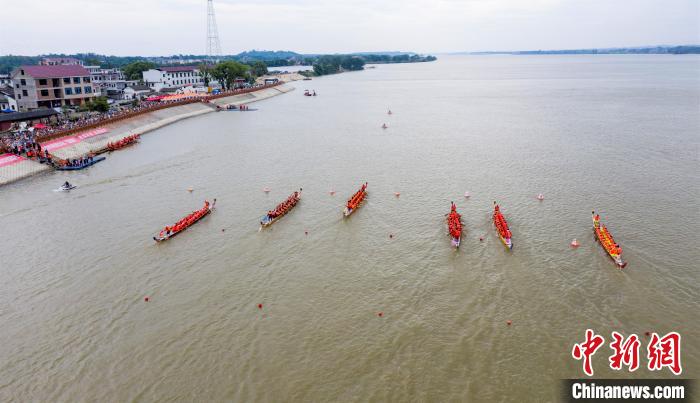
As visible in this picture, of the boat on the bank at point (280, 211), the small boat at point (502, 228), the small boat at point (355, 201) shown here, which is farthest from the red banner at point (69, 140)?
the small boat at point (502, 228)

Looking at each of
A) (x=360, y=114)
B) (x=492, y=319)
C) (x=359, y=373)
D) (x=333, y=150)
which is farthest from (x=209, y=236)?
(x=360, y=114)

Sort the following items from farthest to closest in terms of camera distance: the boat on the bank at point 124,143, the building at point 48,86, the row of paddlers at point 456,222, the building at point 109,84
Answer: the building at point 109,84, the building at point 48,86, the boat on the bank at point 124,143, the row of paddlers at point 456,222

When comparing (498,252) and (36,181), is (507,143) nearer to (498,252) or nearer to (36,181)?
(498,252)

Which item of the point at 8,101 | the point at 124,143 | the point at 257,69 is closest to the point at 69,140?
the point at 124,143

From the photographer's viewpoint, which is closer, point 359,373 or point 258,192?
point 359,373

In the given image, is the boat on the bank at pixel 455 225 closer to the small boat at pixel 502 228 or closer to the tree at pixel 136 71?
the small boat at pixel 502 228

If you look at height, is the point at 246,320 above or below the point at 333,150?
below

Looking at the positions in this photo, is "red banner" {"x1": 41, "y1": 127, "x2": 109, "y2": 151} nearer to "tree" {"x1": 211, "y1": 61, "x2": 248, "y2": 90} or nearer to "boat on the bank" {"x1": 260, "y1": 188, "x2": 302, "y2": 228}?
"boat on the bank" {"x1": 260, "y1": 188, "x2": 302, "y2": 228}
